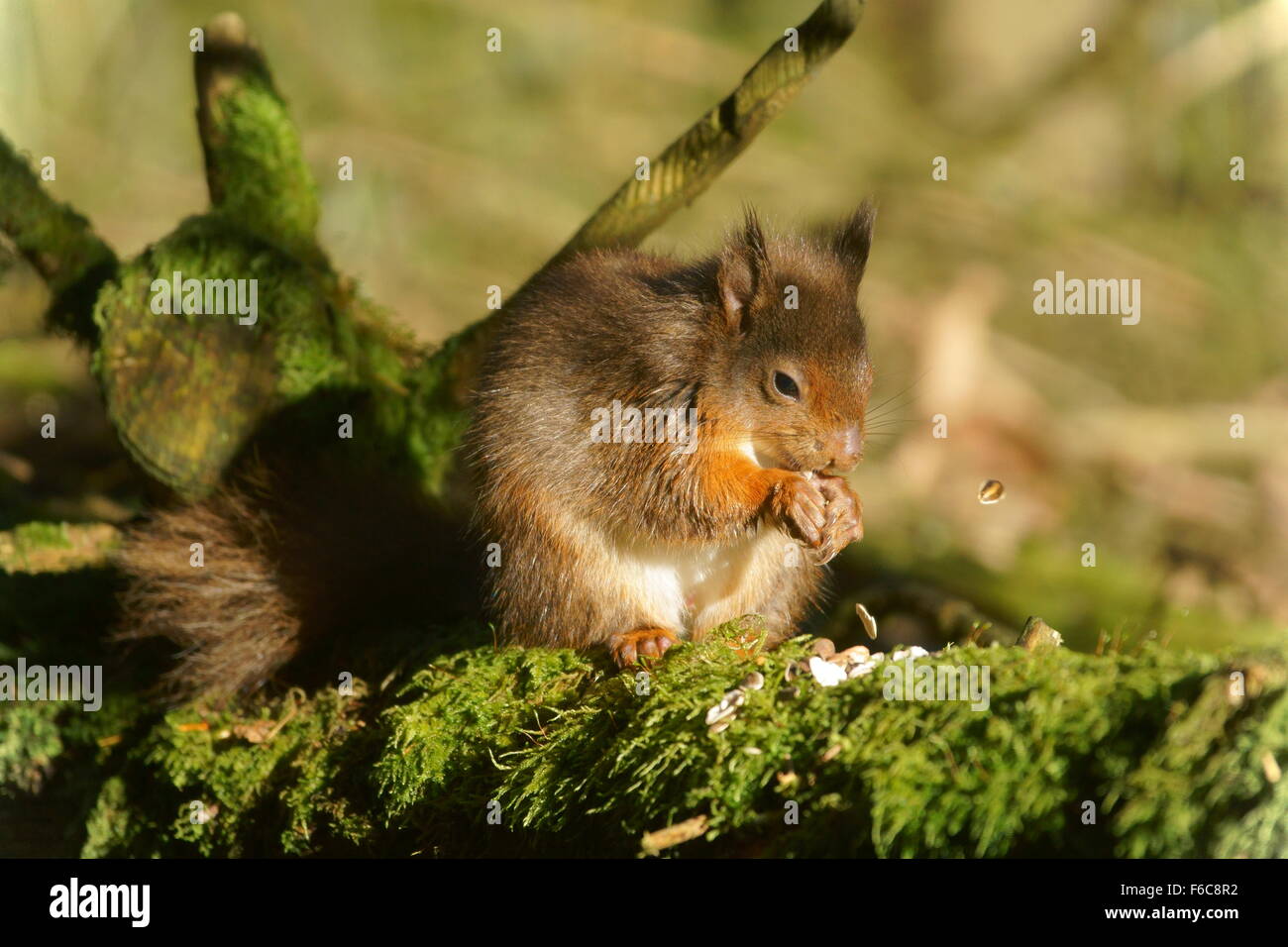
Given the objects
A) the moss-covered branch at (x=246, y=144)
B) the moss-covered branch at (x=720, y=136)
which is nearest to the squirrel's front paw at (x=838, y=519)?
the moss-covered branch at (x=720, y=136)

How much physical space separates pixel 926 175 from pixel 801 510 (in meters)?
8.27

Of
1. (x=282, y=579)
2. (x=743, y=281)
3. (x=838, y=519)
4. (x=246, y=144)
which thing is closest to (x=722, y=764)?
(x=838, y=519)

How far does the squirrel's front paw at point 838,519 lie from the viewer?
2.99 meters

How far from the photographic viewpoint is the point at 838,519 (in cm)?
300

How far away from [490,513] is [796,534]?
0.88m

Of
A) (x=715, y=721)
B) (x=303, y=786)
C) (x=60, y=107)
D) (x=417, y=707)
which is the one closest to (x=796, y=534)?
(x=715, y=721)

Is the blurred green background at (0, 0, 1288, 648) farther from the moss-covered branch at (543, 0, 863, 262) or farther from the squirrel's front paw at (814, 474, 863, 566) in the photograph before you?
the squirrel's front paw at (814, 474, 863, 566)

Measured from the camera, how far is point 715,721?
2.43 meters

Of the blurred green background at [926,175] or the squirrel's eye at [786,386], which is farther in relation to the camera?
the blurred green background at [926,175]

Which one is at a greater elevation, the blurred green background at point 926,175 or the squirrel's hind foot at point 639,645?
the blurred green background at point 926,175

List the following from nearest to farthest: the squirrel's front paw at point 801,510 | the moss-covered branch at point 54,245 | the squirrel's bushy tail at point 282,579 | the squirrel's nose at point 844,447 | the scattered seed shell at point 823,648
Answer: the scattered seed shell at point 823,648 → the squirrel's front paw at point 801,510 → the squirrel's nose at point 844,447 → the squirrel's bushy tail at point 282,579 → the moss-covered branch at point 54,245

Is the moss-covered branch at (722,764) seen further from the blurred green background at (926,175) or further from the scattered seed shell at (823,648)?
the blurred green background at (926,175)

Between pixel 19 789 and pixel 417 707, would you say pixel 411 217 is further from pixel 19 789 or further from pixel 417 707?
pixel 417 707

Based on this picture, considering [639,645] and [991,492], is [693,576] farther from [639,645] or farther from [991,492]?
[991,492]
